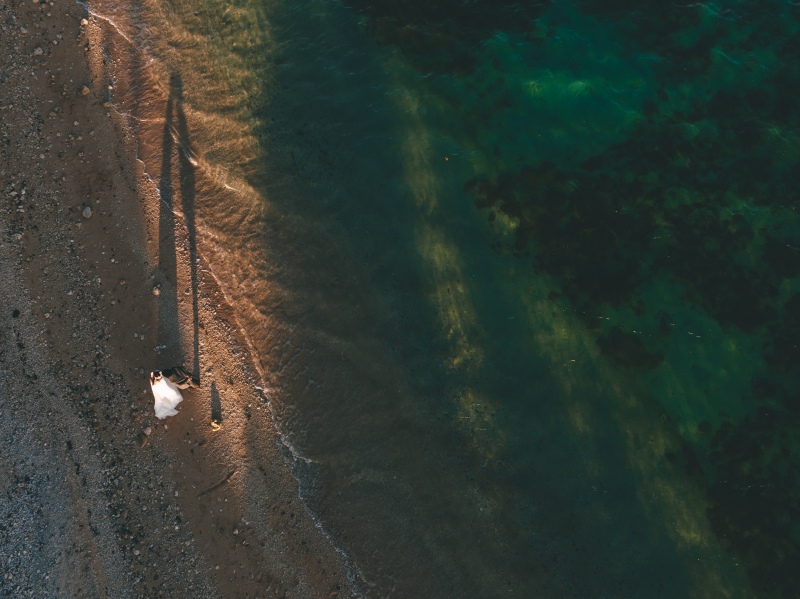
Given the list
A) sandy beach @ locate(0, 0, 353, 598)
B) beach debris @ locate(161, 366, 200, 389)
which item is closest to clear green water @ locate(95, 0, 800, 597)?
sandy beach @ locate(0, 0, 353, 598)

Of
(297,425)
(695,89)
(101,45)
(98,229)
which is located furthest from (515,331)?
(101,45)

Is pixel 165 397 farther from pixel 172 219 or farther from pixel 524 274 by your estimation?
pixel 524 274

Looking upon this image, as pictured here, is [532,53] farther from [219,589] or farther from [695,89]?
[219,589]

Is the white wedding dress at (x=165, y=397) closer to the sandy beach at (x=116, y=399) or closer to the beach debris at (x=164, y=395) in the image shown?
the beach debris at (x=164, y=395)

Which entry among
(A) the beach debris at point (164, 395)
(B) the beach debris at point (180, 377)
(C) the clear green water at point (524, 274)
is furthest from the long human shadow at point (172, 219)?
(A) the beach debris at point (164, 395)

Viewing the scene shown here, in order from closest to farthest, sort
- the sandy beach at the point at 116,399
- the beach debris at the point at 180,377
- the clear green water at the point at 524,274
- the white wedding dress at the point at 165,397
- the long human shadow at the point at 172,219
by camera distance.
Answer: the white wedding dress at the point at 165,397, the sandy beach at the point at 116,399, the beach debris at the point at 180,377, the clear green water at the point at 524,274, the long human shadow at the point at 172,219

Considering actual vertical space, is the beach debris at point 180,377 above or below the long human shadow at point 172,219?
below

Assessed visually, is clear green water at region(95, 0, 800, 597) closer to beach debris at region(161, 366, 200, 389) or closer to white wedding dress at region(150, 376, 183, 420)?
beach debris at region(161, 366, 200, 389)
